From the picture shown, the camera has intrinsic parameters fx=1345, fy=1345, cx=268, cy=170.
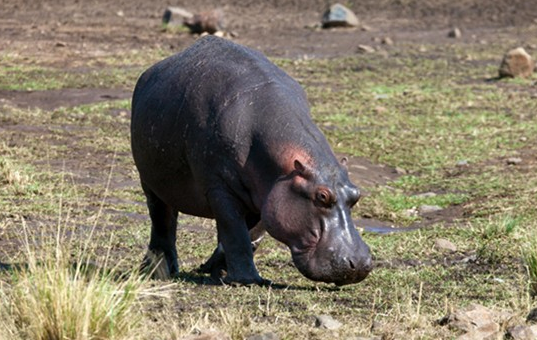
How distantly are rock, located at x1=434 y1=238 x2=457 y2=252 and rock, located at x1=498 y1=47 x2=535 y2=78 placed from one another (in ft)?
32.4

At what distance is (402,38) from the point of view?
77.8ft

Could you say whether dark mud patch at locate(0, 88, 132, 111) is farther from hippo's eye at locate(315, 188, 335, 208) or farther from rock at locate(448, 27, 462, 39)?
rock at locate(448, 27, 462, 39)

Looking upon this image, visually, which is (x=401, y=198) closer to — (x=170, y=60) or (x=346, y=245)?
(x=170, y=60)

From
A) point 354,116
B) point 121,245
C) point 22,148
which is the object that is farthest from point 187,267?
point 354,116

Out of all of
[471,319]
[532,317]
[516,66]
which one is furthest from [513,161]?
[471,319]

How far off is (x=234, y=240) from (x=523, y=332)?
6.44ft

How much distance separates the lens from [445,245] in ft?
29.1

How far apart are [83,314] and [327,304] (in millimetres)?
1819

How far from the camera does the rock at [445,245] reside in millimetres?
8820

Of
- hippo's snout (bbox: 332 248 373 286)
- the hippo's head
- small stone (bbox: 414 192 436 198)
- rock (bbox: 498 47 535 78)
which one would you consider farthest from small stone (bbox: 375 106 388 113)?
hippo's snout (bbox: 332 248 373 286)

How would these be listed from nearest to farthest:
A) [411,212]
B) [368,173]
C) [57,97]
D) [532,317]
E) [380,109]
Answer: [532,317], [411,212], [368,173], [57,97], [380,109]

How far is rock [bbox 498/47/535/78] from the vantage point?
60.5 ft

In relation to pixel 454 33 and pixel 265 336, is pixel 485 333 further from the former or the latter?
pixel 454 33

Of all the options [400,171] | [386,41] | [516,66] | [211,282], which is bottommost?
[386,41]
